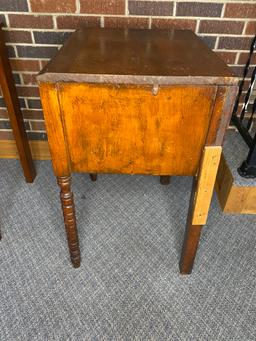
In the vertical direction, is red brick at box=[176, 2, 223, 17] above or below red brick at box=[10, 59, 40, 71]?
above

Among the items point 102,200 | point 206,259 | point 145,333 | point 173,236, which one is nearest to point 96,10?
point 102,200

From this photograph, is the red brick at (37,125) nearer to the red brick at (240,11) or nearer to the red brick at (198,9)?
the red brick at (198,9)

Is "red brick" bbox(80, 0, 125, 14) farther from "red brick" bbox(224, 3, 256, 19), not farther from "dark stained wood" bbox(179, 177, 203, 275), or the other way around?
"dark stained wood" bbox(179, 177, 203, 275)

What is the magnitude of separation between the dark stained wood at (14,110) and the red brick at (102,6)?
0.34m

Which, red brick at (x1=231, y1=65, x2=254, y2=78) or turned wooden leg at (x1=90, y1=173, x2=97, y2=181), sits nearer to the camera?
red brick at (x1=231, y1=65, x2=254, y2=78)

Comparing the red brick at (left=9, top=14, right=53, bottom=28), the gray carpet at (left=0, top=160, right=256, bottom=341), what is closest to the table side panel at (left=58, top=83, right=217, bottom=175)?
the gray carpet at (left=0, top=160, right=256, bottom=341)

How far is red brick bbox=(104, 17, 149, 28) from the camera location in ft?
3.86

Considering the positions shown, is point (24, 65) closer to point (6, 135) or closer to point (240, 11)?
point (6, 135)

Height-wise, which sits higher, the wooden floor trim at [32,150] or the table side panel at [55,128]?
the table side panel at [55,128]

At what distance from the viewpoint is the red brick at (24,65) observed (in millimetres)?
1301

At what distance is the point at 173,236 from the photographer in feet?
4.05

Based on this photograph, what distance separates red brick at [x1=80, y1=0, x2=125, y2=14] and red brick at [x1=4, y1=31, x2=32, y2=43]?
10.2 inches

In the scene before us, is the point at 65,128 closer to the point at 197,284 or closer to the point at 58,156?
the point at 58,156

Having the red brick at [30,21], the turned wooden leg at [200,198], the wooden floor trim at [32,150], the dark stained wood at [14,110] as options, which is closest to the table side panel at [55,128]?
the turned wooden leg at [200,198]
